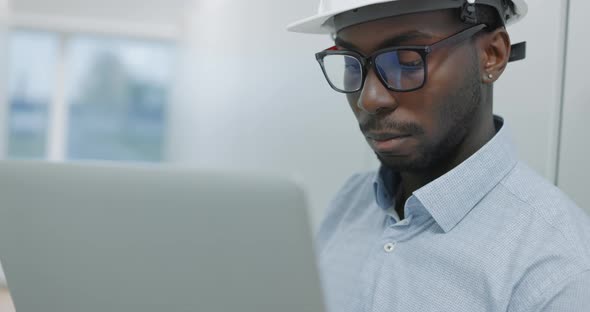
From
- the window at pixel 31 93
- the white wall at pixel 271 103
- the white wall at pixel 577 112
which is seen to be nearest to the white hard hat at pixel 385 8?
the white wall at pixel 577 112

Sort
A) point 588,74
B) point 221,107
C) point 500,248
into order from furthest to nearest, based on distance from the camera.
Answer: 1. point 221,107
2. point 588,74
3. point 500,248

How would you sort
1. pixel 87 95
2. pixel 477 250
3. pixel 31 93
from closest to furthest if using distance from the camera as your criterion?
1. pixel 477 250
2. pixel 31 93
3. pixel 87 95

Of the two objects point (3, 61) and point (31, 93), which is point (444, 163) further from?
point (31, 93)

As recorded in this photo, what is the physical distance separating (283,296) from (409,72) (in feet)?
1.66

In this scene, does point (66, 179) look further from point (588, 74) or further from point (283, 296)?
point (588, 74)

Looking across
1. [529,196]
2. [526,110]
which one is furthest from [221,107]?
[529,196]

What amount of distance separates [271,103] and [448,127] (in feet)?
5.84

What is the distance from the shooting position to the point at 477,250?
2.71 feet

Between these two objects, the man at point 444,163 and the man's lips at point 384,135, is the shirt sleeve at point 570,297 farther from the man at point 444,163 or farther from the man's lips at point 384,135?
the man's lips at point 384,135

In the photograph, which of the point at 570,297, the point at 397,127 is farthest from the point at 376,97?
the point at 570,297

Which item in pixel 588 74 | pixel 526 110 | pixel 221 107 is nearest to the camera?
pixel 588 74

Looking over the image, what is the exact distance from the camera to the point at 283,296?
0.48 metres

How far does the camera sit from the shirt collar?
2.91 ft

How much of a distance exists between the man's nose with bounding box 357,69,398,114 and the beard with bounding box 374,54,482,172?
0.03 meters
